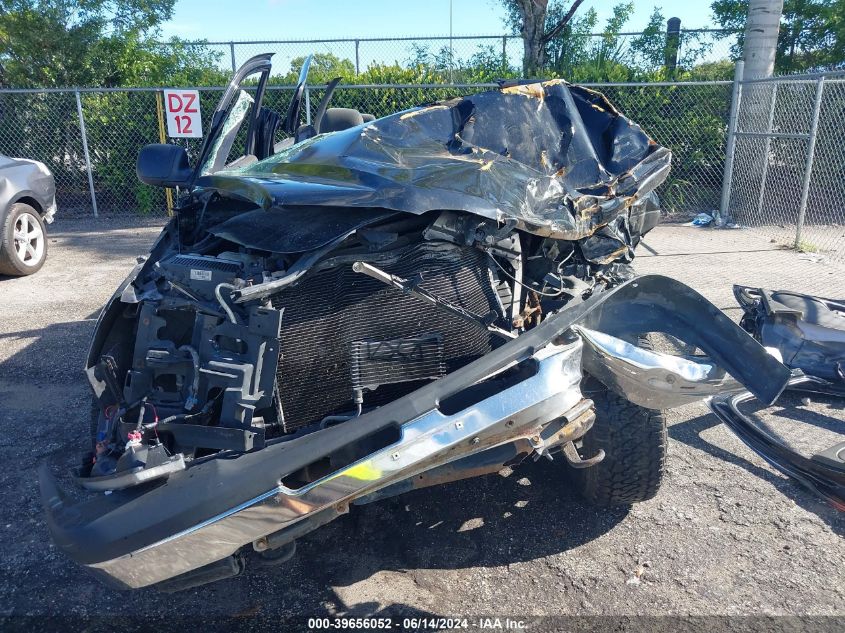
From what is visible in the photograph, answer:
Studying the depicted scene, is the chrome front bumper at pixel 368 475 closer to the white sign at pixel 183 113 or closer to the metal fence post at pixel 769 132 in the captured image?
the metal fence post at pixel 769 132

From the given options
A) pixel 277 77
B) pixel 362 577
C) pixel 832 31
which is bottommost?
pixel 362 577

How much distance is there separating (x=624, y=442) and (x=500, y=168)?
4.45 ft

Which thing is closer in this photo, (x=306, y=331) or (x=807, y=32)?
(x=306, y=331)

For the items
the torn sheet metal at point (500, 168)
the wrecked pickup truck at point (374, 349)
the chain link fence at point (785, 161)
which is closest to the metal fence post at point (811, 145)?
the chain link fence at point (785, 161)

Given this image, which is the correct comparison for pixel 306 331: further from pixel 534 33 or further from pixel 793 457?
pixel 534 33

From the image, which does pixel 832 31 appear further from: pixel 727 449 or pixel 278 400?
pixel 278 400

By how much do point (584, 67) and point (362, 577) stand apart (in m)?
10.7

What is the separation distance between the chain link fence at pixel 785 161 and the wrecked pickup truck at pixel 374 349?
7490 mm

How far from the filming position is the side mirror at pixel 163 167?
3.75 m

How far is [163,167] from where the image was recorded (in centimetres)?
377

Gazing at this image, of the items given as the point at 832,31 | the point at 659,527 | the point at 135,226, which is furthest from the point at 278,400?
the point at 832,31

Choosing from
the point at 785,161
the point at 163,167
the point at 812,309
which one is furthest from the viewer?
the point at 785,161

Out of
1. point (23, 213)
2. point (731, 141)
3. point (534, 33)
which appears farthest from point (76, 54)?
point (731, 141)

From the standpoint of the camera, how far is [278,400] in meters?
2.51
